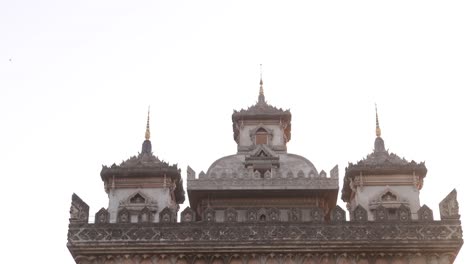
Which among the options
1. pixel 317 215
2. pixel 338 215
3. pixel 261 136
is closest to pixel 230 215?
pixel 317 215

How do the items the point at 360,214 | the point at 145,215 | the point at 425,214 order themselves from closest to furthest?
the point at 425,214, the point at 360,214, the point at 145,215

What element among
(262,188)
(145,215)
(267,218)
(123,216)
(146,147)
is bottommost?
(267,218)

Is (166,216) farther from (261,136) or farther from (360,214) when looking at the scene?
(261,136)

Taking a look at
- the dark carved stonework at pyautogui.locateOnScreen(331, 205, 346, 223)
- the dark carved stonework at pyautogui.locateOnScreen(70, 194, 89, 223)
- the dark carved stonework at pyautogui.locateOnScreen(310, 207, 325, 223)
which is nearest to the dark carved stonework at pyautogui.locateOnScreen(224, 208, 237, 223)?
the dark carved stonework at pyautogui.locateOnScreen(310, 207, 325, 223)

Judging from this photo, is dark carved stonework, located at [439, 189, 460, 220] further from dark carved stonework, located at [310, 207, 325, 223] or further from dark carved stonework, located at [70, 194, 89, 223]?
dark carved stonework, located at [70, 194, 89, 223]

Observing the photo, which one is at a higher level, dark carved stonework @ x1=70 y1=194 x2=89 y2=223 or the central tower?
the central tower

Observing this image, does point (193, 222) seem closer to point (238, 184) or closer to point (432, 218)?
point (238, 184)

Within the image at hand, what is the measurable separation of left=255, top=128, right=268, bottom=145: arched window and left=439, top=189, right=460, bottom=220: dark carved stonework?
12.4 metres

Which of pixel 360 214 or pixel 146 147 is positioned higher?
pixel 146 147

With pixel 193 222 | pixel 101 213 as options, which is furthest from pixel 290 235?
pixel 101 213

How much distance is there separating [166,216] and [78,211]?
13.9 ft

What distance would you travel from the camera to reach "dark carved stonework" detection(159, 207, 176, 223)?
36.2 meters

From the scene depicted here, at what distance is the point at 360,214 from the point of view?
36219 mm

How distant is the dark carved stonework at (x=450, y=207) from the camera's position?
1411 inches
